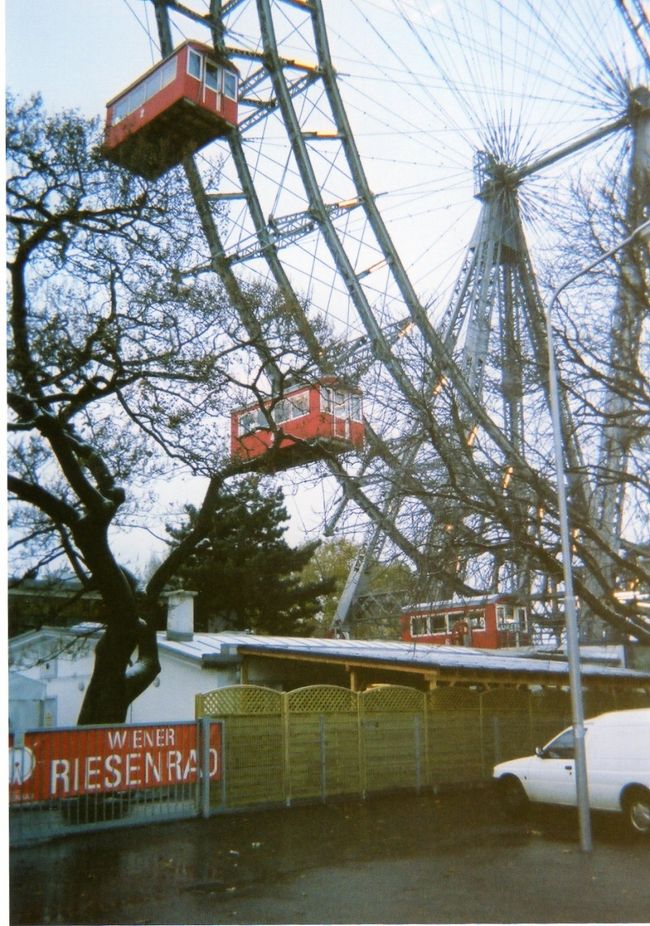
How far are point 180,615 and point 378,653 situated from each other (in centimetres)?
319

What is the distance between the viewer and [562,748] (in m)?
9.34

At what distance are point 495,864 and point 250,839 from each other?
2.52 metres

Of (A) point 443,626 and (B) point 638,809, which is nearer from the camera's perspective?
(B) point 638,809

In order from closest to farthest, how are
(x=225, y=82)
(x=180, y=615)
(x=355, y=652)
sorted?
(x=225, y=82) < (x=355, y=652) < (x=180, y=615)

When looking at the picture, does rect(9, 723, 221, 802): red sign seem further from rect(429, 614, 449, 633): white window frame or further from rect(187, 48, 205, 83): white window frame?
rect(187, 48, 205, 83): white window frame

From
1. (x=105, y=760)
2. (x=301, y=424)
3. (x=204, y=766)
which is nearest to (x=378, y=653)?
(x=301, y=424)

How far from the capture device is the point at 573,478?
11.2 m

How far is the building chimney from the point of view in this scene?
1411cm

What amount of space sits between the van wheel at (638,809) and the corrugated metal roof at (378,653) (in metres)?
4.65

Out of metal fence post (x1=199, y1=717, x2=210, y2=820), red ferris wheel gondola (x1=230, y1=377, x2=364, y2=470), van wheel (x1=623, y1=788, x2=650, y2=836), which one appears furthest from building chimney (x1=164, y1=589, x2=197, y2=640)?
van wheel (x1=623, y1=788, x2=650, y2=836)

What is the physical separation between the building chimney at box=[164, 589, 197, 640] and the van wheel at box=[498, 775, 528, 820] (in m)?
5.98

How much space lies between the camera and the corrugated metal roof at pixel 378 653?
1342 centimetres

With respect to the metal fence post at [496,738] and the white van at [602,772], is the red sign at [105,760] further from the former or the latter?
the metal fence post at [496,738]

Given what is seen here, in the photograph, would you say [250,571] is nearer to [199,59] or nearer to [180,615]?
[180,615]
